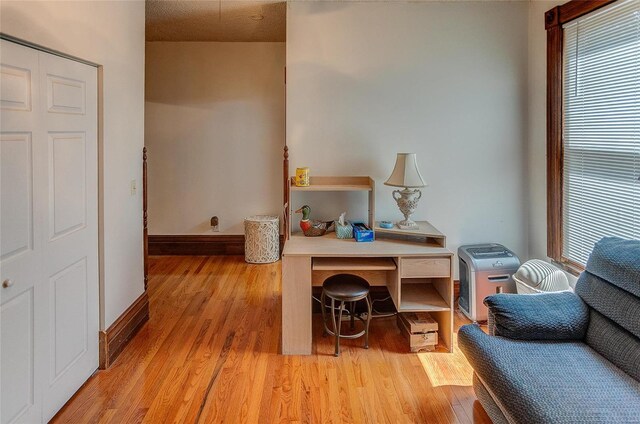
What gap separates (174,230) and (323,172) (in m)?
2.84

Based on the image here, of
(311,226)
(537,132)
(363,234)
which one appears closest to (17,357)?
(311,226)

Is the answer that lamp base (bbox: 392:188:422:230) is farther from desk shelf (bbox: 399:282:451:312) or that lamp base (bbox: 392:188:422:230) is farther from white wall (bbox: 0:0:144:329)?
white wall (bbox: 0:0:144:329)

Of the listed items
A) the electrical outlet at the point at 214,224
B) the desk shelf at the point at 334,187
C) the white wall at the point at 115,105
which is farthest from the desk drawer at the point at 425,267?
the electrical outlet at the point at 214,224

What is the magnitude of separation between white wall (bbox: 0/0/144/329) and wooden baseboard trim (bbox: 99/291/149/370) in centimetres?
6

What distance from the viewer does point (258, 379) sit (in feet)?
9.16

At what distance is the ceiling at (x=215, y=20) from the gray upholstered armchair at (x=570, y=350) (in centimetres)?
304

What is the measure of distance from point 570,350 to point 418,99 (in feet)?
7.41

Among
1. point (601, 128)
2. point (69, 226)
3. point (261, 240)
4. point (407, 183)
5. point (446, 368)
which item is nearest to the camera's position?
point (69, 226)

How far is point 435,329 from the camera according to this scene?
3207 millimetres

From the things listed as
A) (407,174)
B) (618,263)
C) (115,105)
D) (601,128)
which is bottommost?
(618,263)

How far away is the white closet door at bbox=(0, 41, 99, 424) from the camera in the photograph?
1990 mm

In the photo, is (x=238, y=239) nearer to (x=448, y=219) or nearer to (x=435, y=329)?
(x=448, y=219)

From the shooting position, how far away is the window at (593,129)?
2789 mm

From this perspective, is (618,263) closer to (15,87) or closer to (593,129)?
(593,129)
